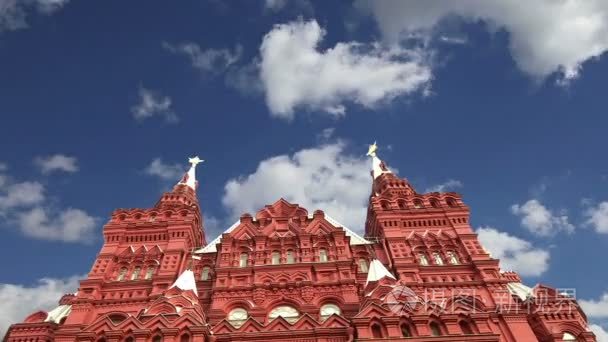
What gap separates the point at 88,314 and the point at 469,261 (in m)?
22.6

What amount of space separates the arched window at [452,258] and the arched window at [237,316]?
1302 centimetres

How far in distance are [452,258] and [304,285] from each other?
9790mm

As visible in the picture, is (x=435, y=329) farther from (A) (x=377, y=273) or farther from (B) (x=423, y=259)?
(B) (x=423, y=259)

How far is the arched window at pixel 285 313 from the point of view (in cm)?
2553

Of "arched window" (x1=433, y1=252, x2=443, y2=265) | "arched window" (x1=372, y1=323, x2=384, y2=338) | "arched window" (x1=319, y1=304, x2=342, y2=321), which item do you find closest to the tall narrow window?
"arched window" (x1=372, y1=323, x2=384, y2=338)

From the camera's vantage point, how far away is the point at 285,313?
25.8 m

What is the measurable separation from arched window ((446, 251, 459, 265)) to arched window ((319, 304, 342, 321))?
8.19 metres

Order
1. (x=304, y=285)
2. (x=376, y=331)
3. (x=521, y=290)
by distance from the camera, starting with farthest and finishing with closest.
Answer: (x=521, y=290)
(x=304, y=285)
(x=376, y=331)

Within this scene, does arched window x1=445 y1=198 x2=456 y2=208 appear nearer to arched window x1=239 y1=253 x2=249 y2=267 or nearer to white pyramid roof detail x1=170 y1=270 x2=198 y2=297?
arched window x1=239 y1=253 x2=249 y2=267

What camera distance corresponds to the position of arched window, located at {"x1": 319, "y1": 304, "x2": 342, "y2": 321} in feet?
84.1

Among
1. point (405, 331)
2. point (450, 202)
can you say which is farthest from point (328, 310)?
point (450, 202)

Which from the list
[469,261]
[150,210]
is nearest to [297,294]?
[469,261]

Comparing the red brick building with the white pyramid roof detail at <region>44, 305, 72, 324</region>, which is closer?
the red brick building

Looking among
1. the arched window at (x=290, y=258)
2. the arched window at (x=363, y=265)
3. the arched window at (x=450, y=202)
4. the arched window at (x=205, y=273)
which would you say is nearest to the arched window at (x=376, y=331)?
the arched window at (x=363, y=265)
